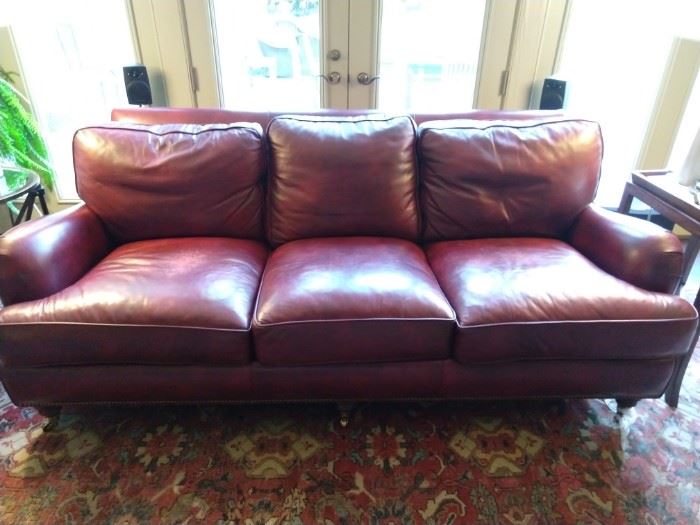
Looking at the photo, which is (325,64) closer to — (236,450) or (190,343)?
(190,343)

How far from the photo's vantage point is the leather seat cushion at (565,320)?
1.24 meters

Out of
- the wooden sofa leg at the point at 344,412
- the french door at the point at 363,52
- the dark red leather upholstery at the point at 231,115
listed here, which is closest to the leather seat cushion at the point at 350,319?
the wooden sofa leg at the point at 344,412

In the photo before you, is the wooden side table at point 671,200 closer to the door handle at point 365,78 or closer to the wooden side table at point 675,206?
the wooden side table at point 675,206

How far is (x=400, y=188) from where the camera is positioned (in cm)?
164

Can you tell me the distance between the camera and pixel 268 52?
224 cm

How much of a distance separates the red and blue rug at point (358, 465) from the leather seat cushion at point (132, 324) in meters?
0.30

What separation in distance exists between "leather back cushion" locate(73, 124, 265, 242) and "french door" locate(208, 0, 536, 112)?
0.55 metres

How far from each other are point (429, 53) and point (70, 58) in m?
1.88

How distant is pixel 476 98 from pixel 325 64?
32.8 inches

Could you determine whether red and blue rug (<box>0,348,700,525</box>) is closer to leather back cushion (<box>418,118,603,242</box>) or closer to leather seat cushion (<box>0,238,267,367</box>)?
leather seat cushion (<box>0,238,267,367</box>)

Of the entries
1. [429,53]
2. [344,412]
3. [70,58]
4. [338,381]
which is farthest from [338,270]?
[70,58]

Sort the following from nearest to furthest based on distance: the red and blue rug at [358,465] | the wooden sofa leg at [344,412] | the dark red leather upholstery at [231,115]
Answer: the red and blue rug at [358,465], the wooden sofa leg at [344,412], the dark red leather upholstery at [231,115]

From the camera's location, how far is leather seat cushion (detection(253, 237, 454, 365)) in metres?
1.23

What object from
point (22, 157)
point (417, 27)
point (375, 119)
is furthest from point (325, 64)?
point (22, 157)
